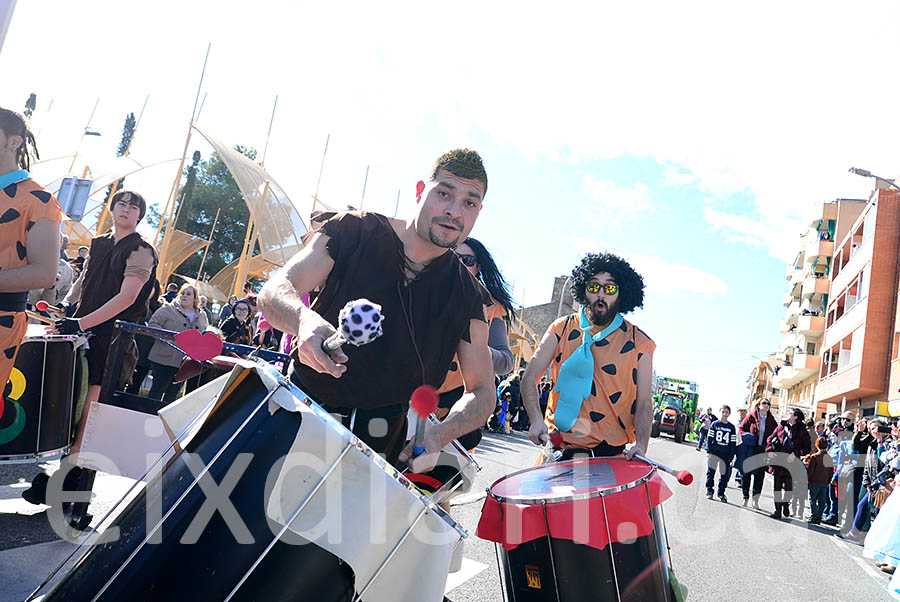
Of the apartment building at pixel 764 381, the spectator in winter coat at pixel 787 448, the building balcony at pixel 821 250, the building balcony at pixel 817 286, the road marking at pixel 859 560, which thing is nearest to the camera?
the road marking at pixel 859 560

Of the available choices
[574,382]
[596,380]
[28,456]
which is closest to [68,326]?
[28,456]

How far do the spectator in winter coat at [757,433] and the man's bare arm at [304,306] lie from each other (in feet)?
34.3

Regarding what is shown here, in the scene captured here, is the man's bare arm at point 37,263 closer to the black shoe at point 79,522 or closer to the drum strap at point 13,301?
the drum strap at point 13,301

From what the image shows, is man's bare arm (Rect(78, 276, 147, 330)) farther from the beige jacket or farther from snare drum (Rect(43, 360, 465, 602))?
the beige jacket

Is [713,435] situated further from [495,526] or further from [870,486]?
[495,526]

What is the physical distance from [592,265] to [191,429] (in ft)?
12.4

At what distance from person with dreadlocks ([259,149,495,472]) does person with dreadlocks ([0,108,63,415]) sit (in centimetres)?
150

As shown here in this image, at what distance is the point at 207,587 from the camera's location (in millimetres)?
1298

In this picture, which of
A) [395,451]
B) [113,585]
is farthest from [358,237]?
[113,585]

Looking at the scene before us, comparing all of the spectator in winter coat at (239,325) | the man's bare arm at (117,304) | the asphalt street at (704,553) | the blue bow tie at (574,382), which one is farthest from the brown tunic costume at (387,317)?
the spectator in winter coat at (239,325)

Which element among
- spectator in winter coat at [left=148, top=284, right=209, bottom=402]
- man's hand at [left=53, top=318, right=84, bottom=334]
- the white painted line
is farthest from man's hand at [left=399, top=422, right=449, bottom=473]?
spectator in winter coat at [left=148, top=284, right=209, bottom=402]

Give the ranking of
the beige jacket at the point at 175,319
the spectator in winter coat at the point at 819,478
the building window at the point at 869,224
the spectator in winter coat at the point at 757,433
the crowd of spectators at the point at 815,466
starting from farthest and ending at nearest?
the building window at the point at 869,224 < the spectator in winter coat at the point at 757,433 < the spectator in winter coat at the point at 819,478 < the crowd of spectators at the point at 815,466 < the beige jacket at the point at 175,319

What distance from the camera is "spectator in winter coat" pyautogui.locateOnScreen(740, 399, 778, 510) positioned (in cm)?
1099

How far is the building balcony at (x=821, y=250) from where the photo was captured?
48031 mm
